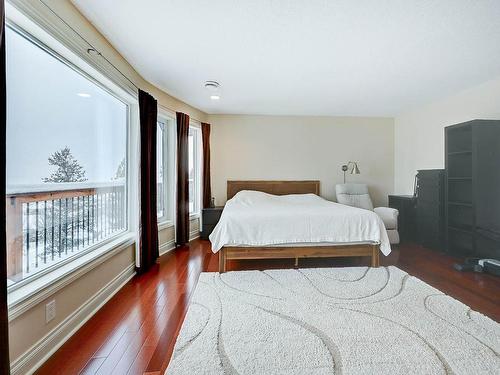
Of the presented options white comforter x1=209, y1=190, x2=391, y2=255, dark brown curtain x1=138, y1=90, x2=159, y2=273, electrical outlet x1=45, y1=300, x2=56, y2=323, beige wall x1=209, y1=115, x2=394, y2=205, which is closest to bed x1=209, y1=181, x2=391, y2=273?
white comforter x1=209, y1=190, x2=391, y2=255

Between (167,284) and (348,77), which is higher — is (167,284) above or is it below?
below

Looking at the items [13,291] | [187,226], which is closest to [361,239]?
[187,226]

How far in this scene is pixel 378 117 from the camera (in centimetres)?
486

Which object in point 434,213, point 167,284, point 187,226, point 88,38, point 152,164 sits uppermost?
point 88,38

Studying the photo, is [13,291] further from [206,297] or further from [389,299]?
[389,299]

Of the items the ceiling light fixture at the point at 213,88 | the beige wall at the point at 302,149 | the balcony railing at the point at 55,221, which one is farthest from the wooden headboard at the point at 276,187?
the balcony railing at the point at 55,221

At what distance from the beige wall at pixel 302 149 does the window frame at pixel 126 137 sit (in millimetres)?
2003

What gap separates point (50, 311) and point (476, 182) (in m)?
4.40

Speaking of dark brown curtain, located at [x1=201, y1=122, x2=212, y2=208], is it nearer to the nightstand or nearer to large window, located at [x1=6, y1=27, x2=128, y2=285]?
the nightstand

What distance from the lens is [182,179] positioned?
370 centimetres

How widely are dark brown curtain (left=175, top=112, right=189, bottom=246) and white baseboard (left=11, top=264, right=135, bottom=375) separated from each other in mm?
1443

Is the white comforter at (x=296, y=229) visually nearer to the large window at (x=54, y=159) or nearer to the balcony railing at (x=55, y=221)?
the balcony railing at (x=55, y=221)

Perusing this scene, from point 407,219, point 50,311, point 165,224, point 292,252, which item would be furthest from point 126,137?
point 407,219

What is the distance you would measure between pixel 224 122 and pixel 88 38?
2884mm
